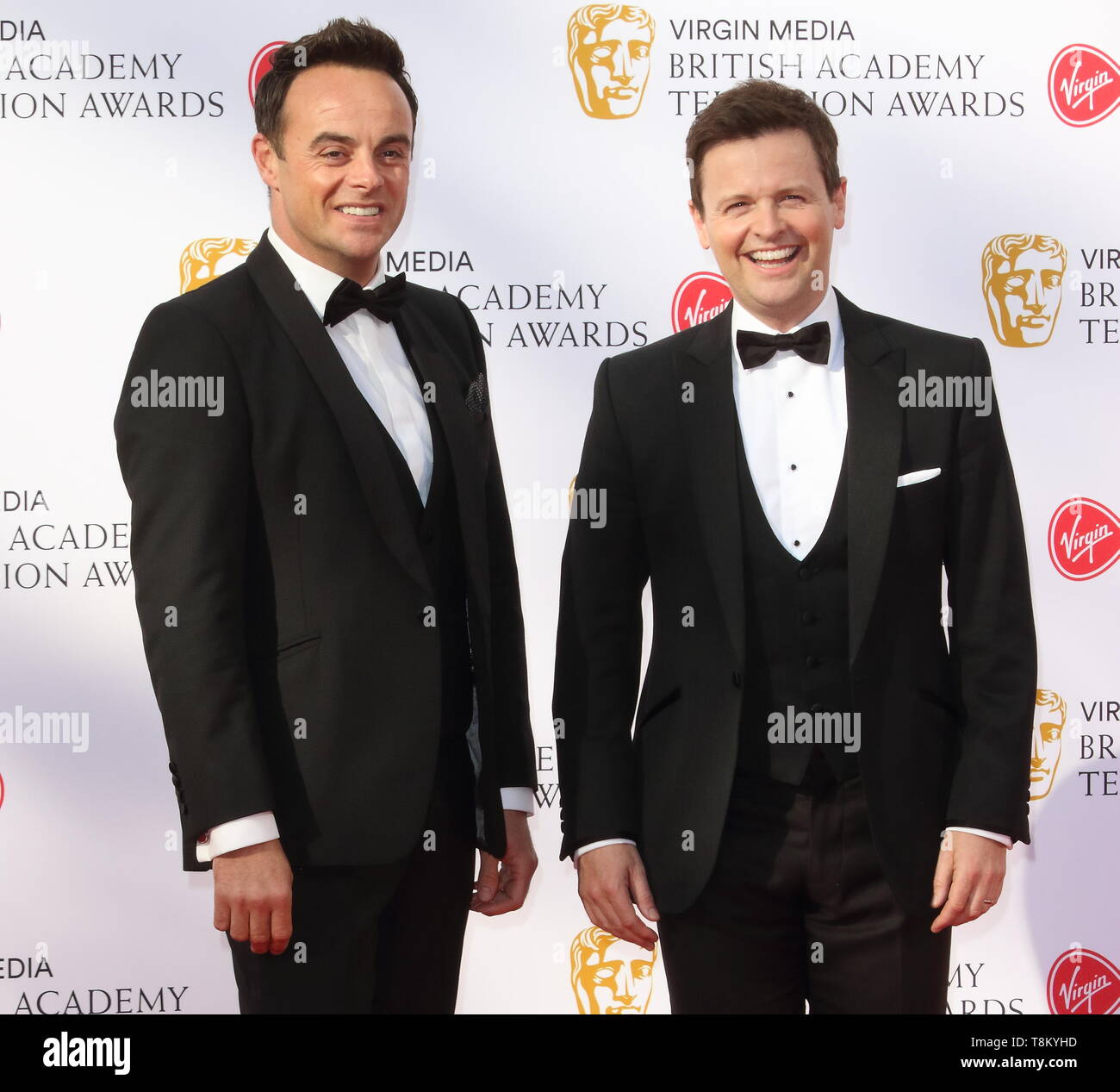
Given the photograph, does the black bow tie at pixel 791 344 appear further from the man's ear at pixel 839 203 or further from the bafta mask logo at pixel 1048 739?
the bafta mask logo at pixel 1048 739

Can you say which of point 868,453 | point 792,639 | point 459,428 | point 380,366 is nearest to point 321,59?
point 380,366

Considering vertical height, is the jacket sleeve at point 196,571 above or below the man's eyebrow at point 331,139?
below

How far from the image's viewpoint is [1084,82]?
3.32m

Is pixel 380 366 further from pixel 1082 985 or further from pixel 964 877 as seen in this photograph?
pixel 1082 985

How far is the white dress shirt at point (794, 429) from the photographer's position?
2211 mm

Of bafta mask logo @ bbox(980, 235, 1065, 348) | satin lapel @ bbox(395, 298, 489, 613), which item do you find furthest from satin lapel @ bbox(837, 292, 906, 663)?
bafta mask logo @ bbox(980, 235, 1065, 348)

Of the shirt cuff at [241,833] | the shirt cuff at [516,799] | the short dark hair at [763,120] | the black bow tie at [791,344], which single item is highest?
the short dark hair at [763,120]

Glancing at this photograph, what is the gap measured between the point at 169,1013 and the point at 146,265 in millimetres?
1841

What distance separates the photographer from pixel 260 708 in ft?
6.88

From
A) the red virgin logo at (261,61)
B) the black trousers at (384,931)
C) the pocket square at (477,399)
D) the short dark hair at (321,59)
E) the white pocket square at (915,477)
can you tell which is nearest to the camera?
the black trousers at (384,931)

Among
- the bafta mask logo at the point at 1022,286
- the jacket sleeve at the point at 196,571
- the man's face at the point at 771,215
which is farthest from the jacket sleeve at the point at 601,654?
the bafta mask logo at the point at 1022,286

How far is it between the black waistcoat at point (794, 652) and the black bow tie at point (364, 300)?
2.32 ft
